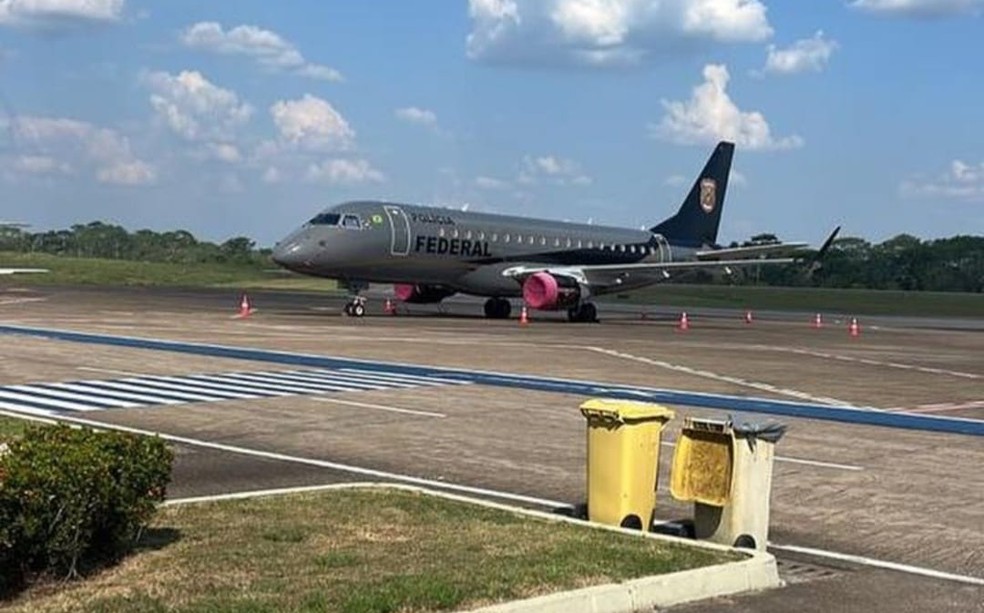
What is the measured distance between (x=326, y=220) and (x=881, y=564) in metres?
36.1

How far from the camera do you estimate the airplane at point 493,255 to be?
4416 centimetres

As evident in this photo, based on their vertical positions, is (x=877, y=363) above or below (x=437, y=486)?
above

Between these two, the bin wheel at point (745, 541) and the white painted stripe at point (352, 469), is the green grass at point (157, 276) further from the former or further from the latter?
the bin wheel at point (745, 541)

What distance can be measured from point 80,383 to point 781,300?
255ft

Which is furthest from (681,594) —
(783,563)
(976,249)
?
(976,249)

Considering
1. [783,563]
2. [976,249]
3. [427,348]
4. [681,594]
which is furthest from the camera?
[976,249]

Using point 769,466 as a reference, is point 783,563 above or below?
below

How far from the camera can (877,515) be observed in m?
11.2

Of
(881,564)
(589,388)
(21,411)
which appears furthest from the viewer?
(589,388)

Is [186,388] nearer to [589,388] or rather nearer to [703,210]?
[589,388]

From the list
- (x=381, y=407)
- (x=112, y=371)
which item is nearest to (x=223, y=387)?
(x=112, y=371)

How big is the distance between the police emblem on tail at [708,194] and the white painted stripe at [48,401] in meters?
43.5

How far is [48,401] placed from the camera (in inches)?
717

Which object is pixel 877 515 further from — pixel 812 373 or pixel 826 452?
pixel 812 373
